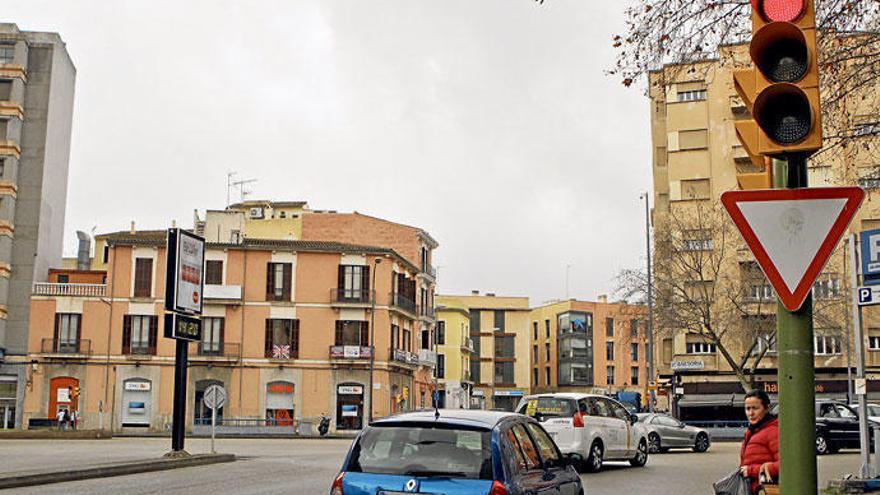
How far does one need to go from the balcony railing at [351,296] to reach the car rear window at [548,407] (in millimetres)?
44043

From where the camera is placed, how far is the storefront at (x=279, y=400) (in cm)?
6225

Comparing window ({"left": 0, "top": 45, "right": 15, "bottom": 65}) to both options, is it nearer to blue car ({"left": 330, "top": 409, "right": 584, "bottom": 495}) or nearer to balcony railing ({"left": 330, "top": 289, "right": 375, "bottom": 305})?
balcony railing ({"left": 330, "top": 289, "right": 375, "bottom": 305})

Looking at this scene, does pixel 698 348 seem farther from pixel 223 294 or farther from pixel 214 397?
pixel 214 397

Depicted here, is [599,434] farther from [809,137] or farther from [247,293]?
[247,293]

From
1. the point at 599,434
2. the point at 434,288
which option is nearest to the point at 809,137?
the point at 599,434

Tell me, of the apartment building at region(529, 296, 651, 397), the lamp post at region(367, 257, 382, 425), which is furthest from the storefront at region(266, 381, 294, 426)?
the apartment building at region(529, 296, 651, 397)

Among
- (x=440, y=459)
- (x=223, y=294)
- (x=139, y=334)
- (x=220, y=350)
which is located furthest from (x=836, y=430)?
(x=139, y=334)

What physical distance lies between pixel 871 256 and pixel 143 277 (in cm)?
5504

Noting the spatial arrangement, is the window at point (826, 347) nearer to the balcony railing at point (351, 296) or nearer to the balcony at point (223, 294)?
the balcony railing at point (351, 296)

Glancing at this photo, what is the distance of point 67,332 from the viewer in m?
61.1

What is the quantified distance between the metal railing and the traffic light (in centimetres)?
6085

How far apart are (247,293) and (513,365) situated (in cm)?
5411

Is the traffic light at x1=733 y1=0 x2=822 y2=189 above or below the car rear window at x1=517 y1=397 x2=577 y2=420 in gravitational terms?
above

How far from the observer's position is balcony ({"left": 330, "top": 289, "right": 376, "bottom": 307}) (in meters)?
64.9
